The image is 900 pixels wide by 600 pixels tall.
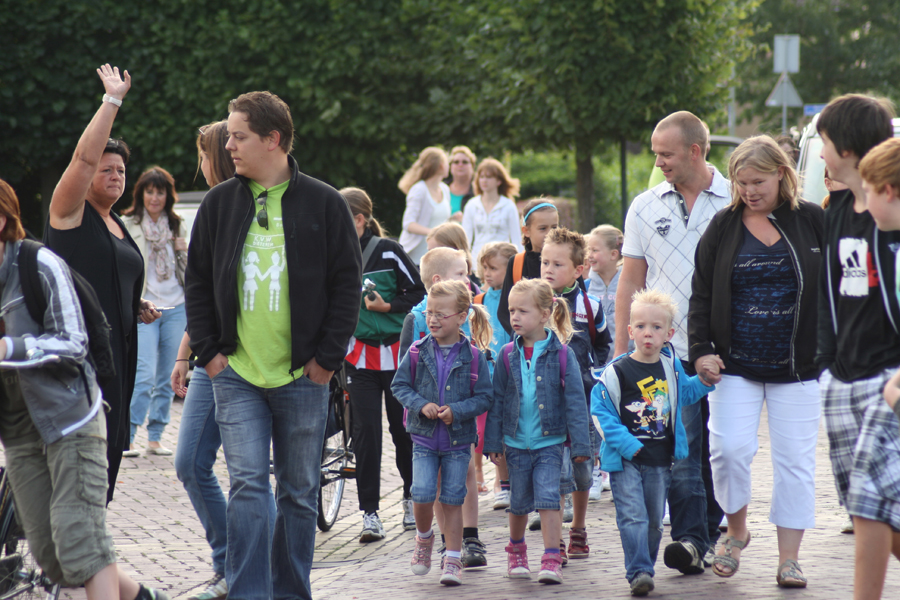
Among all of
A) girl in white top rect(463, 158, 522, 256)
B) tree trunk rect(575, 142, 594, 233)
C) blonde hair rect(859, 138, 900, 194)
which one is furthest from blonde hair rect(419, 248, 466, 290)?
tree trunk rect(575, 142, 594, 233)

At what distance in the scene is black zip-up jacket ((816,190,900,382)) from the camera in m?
3.65

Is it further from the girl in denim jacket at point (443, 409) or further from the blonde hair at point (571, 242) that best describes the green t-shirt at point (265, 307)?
the blonde hair at point (571, 242)

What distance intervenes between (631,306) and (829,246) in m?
→ 1.35

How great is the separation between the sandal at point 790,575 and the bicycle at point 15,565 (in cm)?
312

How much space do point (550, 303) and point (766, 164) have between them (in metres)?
1.26

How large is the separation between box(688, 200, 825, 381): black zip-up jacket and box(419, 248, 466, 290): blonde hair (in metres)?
1.64

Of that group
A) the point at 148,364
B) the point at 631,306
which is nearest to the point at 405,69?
the point at 148,364

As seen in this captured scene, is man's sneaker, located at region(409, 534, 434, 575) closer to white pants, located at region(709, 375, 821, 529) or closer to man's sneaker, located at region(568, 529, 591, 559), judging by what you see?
man's sneaker, located at region(568, 529, 591, 559)

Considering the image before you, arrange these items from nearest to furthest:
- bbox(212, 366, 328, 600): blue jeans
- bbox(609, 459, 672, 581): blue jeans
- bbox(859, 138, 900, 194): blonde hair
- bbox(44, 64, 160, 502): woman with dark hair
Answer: bbox(859, 138, 900, 194): blonde hair, bbox(212, 366, 328, 600): blue jeans, bbox(44, 64, 160, 502): woman with dark hair, bbox(609, 459, 672, 581): blue jeans

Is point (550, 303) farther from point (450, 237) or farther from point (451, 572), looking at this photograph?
point (450, 237)

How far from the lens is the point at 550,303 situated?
539 cm

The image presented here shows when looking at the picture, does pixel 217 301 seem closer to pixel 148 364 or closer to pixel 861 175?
pixel 861 175

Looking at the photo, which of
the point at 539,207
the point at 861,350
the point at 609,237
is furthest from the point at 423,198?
the point at 861,350

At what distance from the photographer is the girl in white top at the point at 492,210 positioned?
34.8 feet
